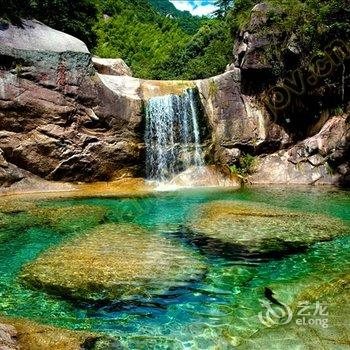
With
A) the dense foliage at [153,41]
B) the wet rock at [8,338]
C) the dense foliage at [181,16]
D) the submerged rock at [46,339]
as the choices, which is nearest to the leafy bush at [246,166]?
the dense foliage at [153,41]

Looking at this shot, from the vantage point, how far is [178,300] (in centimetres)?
556

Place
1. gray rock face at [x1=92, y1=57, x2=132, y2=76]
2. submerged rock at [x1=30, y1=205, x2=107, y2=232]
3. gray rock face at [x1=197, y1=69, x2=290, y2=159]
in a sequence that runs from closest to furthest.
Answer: submerged rock at [x1=30, y1=205, x2=107, y2=232] → gray rock face at [x1=197, y1=69, x2=290, y2=159] → gray rock face at [x1=92, y1=57, x2=132, y2=76]

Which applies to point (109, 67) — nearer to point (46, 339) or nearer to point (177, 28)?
point (46, 339)

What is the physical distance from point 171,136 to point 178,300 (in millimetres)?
14737

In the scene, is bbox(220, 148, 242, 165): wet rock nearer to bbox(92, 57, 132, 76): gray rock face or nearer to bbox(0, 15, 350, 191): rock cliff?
bbox(0, 15, 350, 191): rock cliff

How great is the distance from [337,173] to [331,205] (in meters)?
6.70

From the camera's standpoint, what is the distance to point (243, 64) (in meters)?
20.4

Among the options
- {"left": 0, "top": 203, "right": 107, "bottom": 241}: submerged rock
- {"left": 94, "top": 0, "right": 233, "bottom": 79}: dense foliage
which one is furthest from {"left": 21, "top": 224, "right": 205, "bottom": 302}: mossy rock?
{"left": 94, "top": 0, "right": 233, "bottom": 79}: dense foliage

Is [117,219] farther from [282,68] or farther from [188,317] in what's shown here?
[282,68]

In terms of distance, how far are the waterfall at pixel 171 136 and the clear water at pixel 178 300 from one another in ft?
30.7

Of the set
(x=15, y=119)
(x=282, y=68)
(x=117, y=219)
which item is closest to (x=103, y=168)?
(x=15, y=119)

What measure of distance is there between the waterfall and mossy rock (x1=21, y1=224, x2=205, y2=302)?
11.0 meters

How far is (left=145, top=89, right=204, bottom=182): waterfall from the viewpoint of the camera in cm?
1944
